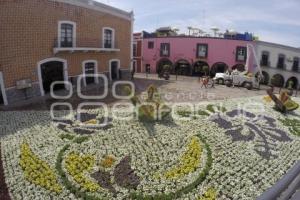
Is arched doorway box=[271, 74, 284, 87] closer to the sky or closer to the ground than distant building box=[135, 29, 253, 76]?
closer to the ground

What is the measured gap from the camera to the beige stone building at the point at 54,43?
20859 mm

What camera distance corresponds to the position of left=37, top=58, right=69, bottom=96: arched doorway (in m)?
23.7

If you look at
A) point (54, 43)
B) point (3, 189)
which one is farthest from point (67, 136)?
point (54, 43)

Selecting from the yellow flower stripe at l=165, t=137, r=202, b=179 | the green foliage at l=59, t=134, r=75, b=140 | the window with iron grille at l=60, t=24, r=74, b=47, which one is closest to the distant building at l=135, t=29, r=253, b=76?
the window with iron grille at l=60, t=24, r=74, b=47

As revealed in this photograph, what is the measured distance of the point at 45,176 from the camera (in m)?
12.0

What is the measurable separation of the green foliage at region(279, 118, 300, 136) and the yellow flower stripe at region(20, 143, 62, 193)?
12.8m

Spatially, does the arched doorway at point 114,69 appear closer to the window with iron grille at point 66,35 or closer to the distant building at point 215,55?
the window with iron grille at point 66,35

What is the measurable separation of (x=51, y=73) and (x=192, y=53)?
2550cm

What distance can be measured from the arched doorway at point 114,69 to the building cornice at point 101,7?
4.64 m

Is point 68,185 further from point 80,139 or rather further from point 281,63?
point 281,63

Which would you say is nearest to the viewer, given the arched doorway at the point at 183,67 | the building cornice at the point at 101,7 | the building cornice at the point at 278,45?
the building cornice at the point at 101,7

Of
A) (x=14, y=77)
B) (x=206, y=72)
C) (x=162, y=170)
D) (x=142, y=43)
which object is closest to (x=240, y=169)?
(x=162, y=170)

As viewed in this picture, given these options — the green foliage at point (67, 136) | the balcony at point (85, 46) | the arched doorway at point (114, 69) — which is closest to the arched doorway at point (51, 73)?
the balcony at point (85, 46)

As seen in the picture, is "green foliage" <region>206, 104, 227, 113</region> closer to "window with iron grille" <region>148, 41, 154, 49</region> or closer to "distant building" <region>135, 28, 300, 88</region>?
"distant building" <region>135, 28, 300, 88</region>
